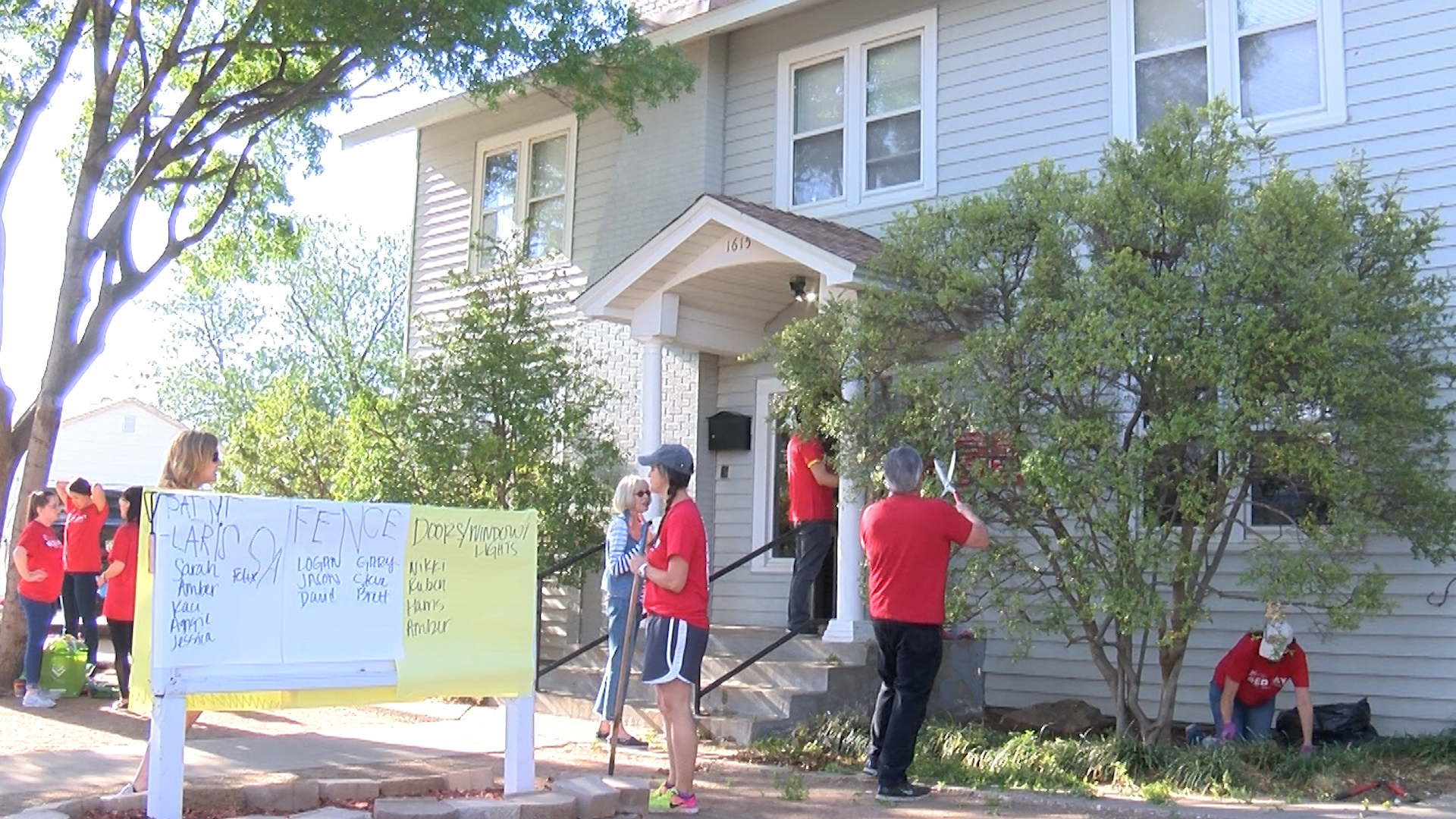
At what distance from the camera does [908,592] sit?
6930 mm

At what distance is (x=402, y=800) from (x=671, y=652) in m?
1.35

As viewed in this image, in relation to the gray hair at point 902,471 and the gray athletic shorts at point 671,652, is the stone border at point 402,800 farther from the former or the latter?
the gray hair at point 902,471

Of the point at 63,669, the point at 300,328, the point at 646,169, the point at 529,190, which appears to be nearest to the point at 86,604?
the point at 63,669

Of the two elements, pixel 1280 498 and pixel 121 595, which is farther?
pixel 121 595

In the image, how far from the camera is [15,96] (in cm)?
1238

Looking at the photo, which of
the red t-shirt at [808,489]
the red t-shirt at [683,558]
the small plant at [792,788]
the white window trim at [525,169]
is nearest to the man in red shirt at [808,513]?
the red t-shirt at [808,489]

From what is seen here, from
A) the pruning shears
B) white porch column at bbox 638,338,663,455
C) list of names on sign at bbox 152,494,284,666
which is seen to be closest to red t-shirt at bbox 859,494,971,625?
the pruning shears

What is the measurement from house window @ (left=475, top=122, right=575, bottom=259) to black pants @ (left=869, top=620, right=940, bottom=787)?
8.13 m

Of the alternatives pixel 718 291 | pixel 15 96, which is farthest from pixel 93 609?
pixel 718 291

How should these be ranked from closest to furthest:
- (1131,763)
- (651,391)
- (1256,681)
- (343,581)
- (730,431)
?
(343,581) < (1131,763) < (1256,681) < (651,391) < (730,431)

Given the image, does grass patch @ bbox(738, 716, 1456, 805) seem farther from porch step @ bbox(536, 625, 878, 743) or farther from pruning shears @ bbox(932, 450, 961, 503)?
pruning shears @ bbox(932, 450, 961, 503)

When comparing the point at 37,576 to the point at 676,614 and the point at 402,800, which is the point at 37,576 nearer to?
the point at 402,800

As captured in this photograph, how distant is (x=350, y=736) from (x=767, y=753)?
278 centimetres

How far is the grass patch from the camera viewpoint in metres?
7.48
